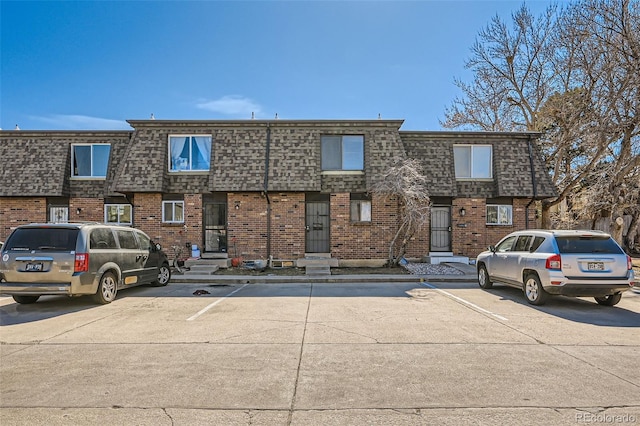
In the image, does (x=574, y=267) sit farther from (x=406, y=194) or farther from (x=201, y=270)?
(x=201, y=270)

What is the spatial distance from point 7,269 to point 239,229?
26.5 feet

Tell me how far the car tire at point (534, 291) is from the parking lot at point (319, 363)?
0.26 m

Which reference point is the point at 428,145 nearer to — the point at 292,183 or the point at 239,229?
the point at 292,183

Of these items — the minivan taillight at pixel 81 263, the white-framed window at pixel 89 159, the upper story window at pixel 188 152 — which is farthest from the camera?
the white-framed window at pixel 89 159

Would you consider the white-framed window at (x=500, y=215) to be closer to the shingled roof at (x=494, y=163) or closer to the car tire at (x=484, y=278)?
the shingled roof at (x=494, y=163)

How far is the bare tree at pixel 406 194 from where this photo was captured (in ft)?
46.4

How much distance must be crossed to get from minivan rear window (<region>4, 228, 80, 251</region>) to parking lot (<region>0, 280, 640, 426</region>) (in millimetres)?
1327

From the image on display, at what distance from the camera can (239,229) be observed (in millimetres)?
15539

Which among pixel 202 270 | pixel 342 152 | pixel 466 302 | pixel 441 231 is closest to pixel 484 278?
pixel 466 302

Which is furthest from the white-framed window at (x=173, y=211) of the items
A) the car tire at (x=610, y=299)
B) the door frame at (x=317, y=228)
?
the car tire at (x=610, y=299)

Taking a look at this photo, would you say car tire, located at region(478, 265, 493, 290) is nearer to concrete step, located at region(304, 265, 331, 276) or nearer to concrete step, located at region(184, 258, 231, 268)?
concrete step, located at region(304, 265, 331, 276)

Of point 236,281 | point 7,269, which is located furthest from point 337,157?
point 7,269

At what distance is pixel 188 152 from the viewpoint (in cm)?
1611

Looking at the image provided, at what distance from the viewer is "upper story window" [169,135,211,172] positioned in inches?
632
